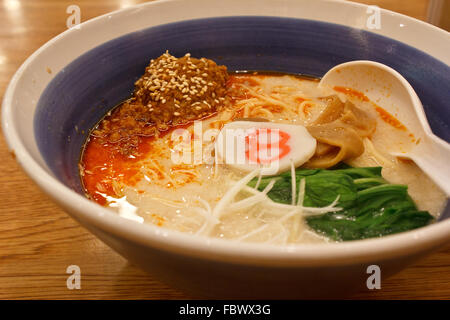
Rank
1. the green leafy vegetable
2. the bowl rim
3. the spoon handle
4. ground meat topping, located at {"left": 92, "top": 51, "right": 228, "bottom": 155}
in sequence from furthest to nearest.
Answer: ground meat topping, located at {"left": 92, "top": 51, "right": 228, "bottom": 155} → the spoon handle → the green leafy vegetable → the bowl rim

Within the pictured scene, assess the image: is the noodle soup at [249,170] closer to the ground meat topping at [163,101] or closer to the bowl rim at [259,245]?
the ground meat topping at [163,101]

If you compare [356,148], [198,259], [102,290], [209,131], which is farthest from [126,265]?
[356,148]

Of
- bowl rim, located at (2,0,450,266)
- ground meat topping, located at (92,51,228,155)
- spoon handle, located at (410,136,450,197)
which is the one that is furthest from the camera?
ground meat topping, located at (92,51,228,155)

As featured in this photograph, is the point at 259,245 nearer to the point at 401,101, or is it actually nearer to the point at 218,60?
the point at 401,101

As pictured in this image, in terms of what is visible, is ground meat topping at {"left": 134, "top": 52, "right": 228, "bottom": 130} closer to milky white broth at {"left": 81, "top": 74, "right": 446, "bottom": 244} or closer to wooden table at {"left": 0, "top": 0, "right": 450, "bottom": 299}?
milky white broth at {"left": 81, "top": 74, "right": 446, "bottom": 244}

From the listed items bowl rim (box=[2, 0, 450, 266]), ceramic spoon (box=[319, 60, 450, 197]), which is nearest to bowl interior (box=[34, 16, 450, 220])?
ceramic spoon (box=[319, 60, 450, 197])

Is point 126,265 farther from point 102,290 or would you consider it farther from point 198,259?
point 198,259

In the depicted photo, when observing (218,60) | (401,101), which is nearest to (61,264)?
(218,60)
